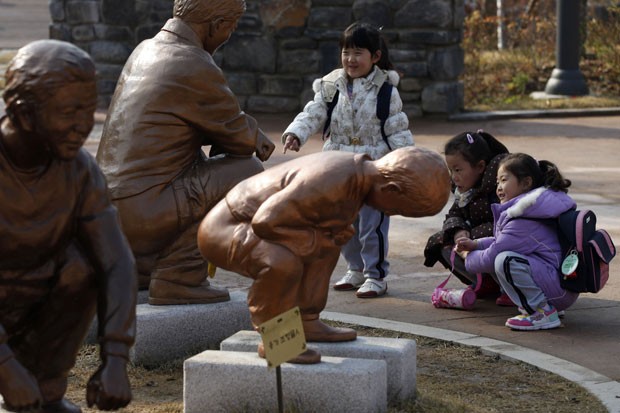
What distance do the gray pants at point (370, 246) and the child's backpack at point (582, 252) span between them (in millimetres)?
1234

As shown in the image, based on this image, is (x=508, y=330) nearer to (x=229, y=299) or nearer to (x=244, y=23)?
(x=229, y=299)

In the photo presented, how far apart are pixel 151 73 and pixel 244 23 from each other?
975 centimetres

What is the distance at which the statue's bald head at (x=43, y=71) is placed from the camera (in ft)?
10.4

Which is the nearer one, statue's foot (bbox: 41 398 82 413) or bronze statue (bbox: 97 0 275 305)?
statue's foot (bbox: 41 398 82 413)

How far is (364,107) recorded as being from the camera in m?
7.32

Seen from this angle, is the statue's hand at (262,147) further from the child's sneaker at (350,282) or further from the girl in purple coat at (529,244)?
the child's sneaker at (350,282)

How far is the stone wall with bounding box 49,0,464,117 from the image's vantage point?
14828 millimetres

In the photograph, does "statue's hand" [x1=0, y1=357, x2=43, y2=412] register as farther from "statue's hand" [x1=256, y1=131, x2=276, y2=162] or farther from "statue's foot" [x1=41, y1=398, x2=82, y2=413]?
"statue's hand" [x1=256, y1=131, x2=276, y2=162]

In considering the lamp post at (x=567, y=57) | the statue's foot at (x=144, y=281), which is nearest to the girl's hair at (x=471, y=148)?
the statue's foot at (x=144, y=281)

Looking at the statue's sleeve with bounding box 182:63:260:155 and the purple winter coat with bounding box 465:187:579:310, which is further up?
the statue's sleeve with bounding box 182:63:260:155

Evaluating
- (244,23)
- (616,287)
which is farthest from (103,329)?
(244,23)

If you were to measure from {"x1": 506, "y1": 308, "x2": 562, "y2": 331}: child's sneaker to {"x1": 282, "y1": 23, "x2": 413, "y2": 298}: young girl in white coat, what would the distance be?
1.12 m

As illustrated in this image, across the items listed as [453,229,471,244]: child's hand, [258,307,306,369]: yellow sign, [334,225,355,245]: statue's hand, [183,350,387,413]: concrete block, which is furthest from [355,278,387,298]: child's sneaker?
[258,307,306,369]: yellow sign

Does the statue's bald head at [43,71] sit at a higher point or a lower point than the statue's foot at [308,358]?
higher
